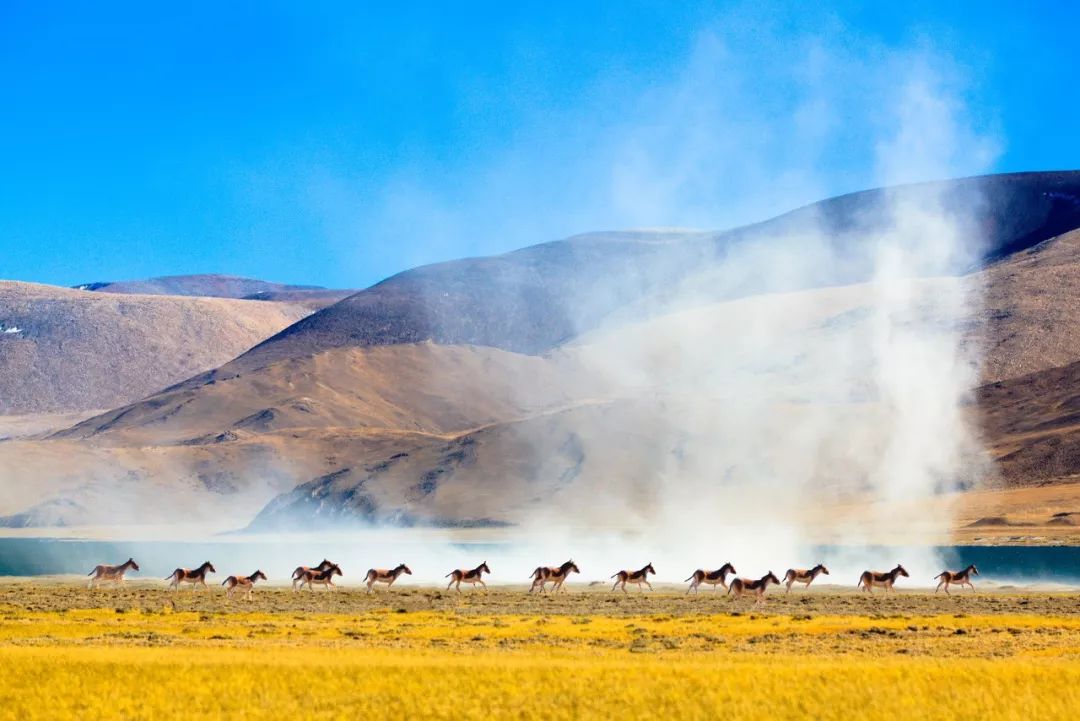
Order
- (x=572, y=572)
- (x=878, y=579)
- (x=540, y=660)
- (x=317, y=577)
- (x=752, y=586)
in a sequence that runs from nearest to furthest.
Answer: (x=540, y=660) < (x=752, y=586) < (x=878, y=579) < (x=572, y=572) < (x=317, y=577)

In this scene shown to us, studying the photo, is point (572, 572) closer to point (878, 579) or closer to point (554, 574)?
point (554, 574)

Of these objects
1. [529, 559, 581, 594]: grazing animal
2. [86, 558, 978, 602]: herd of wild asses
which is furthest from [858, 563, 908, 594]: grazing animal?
[529, 559, 581, 594]: grazing animal

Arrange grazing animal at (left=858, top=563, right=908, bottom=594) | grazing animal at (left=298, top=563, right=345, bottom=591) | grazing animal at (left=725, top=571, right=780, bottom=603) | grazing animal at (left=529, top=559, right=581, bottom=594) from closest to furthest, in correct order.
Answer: grazing animal at (left=725, top=571, right=780, bottom=603) < grazing animal at (left=858, top=563, right=908, bottom=594) < grazing animal at (left=529, top=559, right=581, bottom=594) < grazing animal at (left=298, top=563, right=345, bottom=591)

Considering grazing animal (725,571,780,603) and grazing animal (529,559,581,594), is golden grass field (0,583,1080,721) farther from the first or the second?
grazing animal (529,559,581,594)

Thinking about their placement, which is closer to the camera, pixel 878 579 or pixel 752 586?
pixel 752 586

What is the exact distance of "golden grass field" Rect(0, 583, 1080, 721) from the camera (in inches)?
1072

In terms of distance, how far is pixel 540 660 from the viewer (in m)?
34.6

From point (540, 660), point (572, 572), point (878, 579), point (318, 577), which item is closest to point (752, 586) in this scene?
point (878, 579)

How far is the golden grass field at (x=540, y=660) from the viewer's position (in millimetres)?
27234

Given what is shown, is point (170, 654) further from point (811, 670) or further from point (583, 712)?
point (811, 670)

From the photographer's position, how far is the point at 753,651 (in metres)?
37.7

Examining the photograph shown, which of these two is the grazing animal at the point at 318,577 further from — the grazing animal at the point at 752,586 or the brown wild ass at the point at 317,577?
the grazing animal at the point at 752,586

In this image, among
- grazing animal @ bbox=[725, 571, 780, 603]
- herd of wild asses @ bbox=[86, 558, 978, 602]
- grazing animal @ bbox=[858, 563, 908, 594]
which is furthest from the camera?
grazing animal @ bbox=[858, 563, 908, 594]

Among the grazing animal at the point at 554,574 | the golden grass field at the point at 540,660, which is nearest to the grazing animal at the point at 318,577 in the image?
the golden grass field at the point at 540,660
